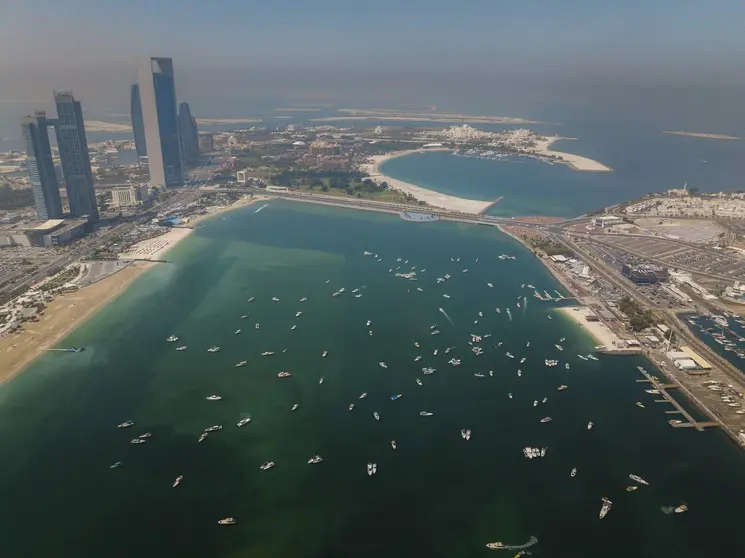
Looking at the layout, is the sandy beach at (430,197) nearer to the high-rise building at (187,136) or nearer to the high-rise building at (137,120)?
the high-rise building at (187,136)

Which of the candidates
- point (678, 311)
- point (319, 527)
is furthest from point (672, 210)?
point (319, 527)

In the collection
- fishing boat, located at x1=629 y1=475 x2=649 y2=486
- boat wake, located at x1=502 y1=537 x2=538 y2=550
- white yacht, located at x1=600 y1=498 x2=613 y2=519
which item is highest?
fishing boat, located at x1=629 y1=475 x2=649 y2=486

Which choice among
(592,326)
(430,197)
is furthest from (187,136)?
(592,326)

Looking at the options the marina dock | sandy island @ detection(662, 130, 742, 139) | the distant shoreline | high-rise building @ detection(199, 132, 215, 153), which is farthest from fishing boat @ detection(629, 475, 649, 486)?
sandy island @ detection(662, 130, 742, 139)

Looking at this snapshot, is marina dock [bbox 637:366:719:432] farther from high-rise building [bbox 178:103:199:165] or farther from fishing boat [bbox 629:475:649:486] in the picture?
high-rise building [bbox 178:103:199:165]

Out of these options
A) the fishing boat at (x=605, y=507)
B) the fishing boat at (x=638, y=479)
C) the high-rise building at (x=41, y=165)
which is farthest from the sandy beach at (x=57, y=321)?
the fishing boat at (x=638, y=479)

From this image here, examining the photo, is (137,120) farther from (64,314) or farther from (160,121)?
(64,314)

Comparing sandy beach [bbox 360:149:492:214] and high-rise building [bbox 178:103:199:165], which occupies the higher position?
high-rise building [bbox 178:103:199:165]
